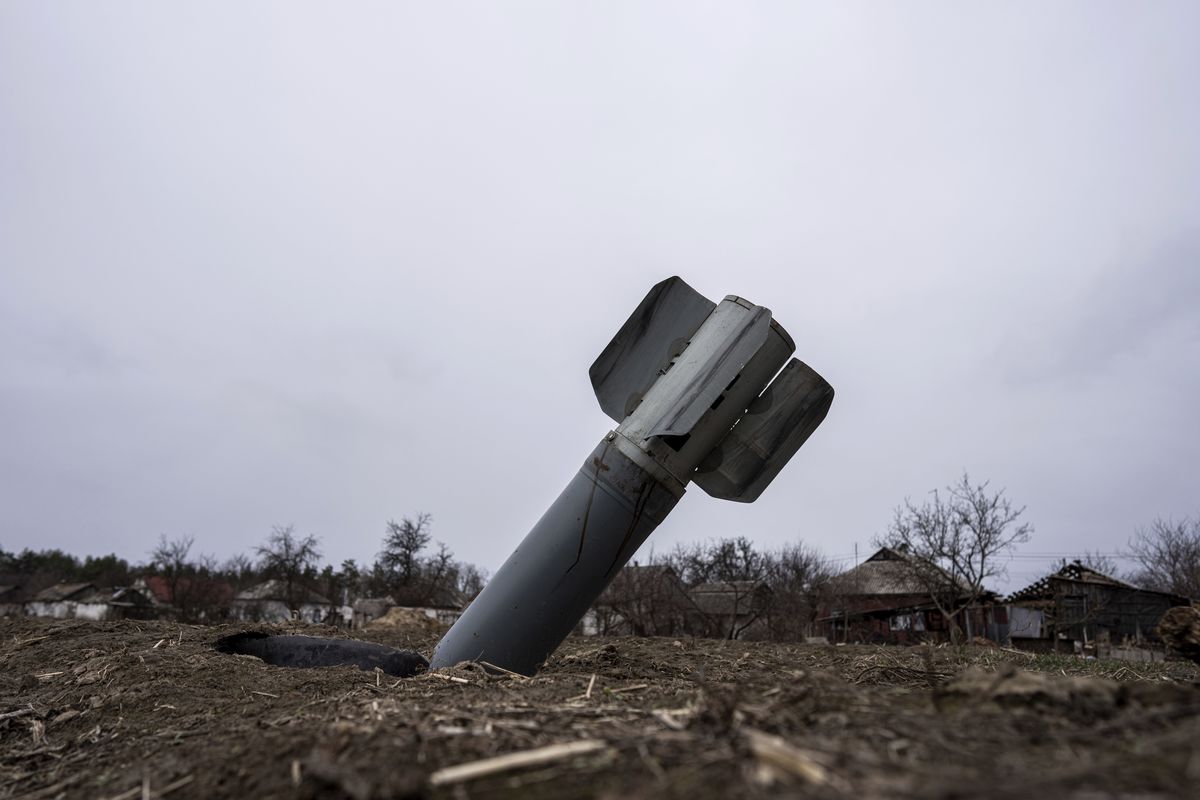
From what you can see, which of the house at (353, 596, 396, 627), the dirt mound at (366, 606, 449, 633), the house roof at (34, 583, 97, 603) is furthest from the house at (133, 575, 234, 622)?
the house roof at (34, 583, 97, 603)

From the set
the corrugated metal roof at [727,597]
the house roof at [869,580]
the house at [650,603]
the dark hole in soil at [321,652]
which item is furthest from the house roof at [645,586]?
the dark hole in soil at [321,652]

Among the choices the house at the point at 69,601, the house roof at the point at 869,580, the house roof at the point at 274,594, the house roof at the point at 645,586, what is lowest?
the house at the point at 69,601

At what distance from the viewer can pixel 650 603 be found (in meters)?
23.9

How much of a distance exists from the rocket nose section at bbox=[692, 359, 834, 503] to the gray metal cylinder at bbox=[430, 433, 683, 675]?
590 millimetres

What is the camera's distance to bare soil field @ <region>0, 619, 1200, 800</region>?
79.4 inches

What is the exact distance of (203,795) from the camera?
2791mm

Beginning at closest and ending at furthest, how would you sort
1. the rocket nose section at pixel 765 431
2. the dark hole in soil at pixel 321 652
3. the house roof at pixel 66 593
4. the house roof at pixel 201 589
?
the dark hole in soil at pixel 321 652 < the rocket nose section at pixel 765 431 < the house roof at pixel 201 589 < the house roof at pixel 66 593

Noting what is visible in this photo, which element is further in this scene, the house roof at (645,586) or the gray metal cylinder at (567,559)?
the house roof at (645,586)

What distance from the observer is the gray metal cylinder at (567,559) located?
6.20m

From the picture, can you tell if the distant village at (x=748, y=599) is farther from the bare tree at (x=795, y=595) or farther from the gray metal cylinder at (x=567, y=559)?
the gray metal cylinder at (x=567, y=559)

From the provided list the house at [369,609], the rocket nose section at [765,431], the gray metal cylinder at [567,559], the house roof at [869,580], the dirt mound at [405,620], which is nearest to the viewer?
the gray metal cylinder at [567,559]

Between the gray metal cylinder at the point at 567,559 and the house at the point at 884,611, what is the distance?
27855 mm

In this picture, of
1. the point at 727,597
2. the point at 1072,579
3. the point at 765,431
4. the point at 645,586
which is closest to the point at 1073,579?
the point at 1072,579

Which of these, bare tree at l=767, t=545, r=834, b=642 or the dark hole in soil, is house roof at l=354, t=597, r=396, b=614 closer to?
bare tree at l=767, t=545, r=834, b=642
